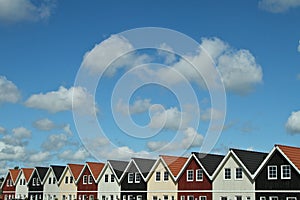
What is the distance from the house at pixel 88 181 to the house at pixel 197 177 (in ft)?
51.4

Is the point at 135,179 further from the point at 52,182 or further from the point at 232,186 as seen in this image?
the point at 52,182

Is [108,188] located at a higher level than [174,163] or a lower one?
lower

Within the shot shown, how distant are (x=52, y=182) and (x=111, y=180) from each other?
13939 millimetres

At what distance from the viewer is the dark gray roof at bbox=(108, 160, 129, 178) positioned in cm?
6469

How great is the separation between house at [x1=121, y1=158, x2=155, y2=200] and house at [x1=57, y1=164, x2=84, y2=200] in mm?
10675

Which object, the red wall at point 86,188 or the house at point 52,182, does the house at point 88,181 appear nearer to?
the red wall at point 86,188

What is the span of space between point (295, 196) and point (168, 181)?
16.7 m

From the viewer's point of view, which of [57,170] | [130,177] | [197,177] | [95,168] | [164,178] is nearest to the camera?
[197,177]

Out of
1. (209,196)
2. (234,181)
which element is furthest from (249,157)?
(209,196)

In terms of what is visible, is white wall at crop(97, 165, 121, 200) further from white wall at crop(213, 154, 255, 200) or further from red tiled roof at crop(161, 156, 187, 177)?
white wall at crop(213, 154, 255, 200)

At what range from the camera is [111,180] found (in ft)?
214

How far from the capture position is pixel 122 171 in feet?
212

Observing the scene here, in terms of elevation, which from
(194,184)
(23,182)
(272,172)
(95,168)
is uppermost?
(95,168)

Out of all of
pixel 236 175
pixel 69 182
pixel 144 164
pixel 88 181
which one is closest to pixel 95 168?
pixel 88 181
